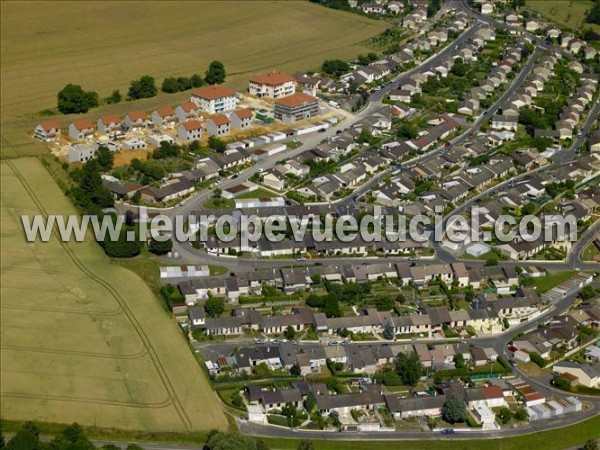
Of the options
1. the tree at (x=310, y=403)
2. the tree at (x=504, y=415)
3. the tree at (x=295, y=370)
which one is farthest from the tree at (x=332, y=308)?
the tree at (x=504, y=415)

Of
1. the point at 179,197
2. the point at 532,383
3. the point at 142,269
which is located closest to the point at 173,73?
the point at 179,197

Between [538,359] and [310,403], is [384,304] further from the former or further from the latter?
[310,403]

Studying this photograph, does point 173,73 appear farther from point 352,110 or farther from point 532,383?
point 532,383

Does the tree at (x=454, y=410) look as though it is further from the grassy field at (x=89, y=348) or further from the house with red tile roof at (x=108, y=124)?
the house with red tile roof at (x=108, y=124)

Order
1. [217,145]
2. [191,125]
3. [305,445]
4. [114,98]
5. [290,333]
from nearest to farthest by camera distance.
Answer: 1. [305,445]
2. [290,333]
3. [217,145]
4. [191,125]
5. [114,98]

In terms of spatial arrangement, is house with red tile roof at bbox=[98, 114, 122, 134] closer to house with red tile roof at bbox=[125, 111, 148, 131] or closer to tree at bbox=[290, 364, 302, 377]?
house with red tile roof at bbox=[125, 111, 148, 131]

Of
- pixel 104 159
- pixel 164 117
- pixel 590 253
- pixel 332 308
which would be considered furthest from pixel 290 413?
pixel 164 117
